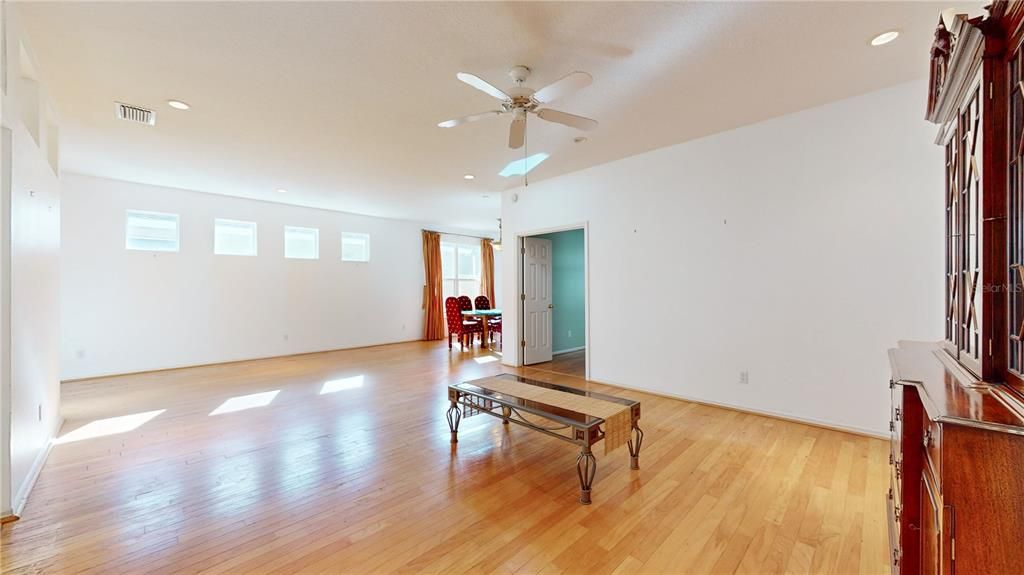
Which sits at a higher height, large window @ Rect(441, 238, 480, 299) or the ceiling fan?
the ceiling fan

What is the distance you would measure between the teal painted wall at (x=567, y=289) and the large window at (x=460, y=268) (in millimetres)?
3344

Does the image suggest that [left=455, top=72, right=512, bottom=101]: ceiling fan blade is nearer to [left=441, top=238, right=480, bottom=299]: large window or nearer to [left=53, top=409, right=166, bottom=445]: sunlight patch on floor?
[left=53, top=409, right=166, bottom=445]: sunlight patch on floor

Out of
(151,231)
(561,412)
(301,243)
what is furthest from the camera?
(301,243)

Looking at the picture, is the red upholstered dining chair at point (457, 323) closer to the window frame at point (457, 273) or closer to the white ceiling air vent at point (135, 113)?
the window frame at point (457, 273)

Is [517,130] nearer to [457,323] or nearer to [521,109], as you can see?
[521,109]

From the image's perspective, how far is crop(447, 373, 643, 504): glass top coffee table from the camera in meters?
2.27

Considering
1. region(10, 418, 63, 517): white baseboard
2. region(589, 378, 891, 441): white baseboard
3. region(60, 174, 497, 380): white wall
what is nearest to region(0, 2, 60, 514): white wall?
region(10, 418, 63, 517): white baseboard

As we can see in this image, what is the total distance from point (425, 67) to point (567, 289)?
5162mm

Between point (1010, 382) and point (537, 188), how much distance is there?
4.99 m

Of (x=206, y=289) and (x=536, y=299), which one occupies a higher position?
(x=206, y=289)

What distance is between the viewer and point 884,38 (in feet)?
7.65

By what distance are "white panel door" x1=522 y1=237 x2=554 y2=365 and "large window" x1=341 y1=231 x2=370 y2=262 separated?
13.0 ft

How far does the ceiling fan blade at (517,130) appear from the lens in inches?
107

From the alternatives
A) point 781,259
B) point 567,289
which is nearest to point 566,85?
point 781,259
